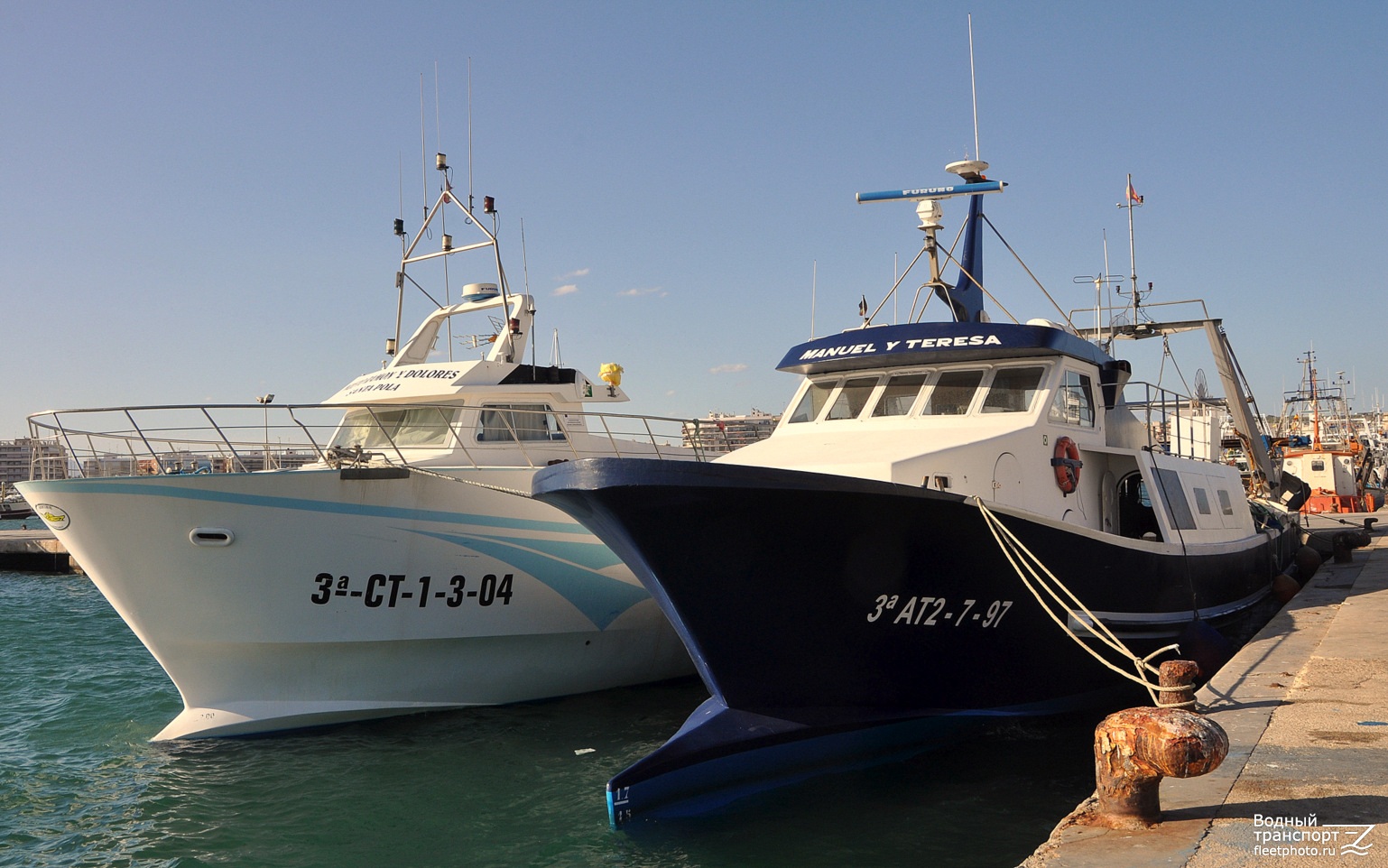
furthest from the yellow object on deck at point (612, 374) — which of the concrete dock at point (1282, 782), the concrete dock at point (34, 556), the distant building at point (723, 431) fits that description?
the concrete dock at point (34, 556)

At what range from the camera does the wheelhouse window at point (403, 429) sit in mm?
12414

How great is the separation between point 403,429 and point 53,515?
152 inches

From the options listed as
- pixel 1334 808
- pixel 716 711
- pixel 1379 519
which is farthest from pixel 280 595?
pixel 1379 519

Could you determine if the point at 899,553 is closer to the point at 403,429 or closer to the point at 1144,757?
the point at 1144,757

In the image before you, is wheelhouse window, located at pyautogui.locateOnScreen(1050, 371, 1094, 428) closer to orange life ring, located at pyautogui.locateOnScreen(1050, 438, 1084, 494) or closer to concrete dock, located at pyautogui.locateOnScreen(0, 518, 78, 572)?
orange life ring, located at pyautogui.locateOnScreen(1050, 438, 1084, 494)

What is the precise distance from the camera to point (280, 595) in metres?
10.0

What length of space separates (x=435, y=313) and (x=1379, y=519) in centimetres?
2543

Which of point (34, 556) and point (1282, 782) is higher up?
point (1282, 782)

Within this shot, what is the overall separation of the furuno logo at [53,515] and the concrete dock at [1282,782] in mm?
9287

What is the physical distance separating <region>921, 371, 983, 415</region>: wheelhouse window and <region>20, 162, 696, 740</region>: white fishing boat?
3.83 m

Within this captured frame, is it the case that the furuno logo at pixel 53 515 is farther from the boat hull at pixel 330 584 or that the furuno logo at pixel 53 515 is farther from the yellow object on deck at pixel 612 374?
the yellow object on deck at pixel 612 374

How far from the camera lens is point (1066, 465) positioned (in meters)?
9.41

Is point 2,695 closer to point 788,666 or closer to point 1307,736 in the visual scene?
point 788,666

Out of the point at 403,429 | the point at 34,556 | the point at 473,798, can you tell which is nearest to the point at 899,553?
the point at 473,798
